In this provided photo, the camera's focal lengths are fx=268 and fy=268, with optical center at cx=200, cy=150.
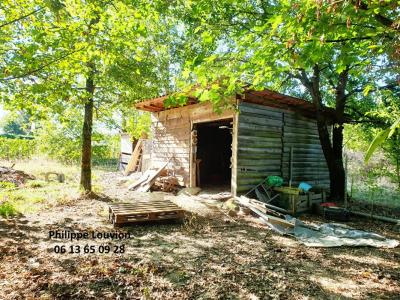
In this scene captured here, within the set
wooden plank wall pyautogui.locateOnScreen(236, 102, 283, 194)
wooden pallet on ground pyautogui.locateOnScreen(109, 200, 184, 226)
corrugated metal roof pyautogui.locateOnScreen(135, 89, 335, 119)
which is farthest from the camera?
wooden plank wall pyautogui.locateOnScreen(236, 102, 283, 194)

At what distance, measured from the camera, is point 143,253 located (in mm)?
4824

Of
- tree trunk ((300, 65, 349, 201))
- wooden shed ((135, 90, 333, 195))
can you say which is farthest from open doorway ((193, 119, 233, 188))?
tree trunk ((300, 65, 349, 201))

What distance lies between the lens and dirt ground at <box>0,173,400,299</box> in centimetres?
359

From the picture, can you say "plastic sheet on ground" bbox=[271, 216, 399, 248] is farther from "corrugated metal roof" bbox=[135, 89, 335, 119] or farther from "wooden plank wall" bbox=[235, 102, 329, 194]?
"corrugated metal roof" bbox=[135, 89, 335, 119]

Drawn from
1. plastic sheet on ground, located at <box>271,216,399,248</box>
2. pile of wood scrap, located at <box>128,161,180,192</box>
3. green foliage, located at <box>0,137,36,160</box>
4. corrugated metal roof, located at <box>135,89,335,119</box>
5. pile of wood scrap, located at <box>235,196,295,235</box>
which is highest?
corrugated metal roof, located at <box>135,89,335,119</box>

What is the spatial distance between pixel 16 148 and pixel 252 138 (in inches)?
732

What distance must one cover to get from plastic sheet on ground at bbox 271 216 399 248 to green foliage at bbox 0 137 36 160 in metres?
20.0

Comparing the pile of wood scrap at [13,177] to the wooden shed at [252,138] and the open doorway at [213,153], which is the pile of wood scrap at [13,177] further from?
the open doorway at [213,153]

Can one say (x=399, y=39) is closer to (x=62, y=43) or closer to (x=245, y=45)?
(x=245, y=45)

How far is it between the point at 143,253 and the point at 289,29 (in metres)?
4.31

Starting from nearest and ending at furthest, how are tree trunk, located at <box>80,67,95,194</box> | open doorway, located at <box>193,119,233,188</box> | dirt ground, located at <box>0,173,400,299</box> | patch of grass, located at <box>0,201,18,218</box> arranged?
dirt ground, located at <box>0,173,400,299</box>
patch of grass, located at <box>0,201,18,218</box>
tree trunk, located at <box>80,67,95,194</box>
open doorway, located at <box>193,119,233,188</box>

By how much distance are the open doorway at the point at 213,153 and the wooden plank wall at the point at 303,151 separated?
181 inches

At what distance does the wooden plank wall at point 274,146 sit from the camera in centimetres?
902

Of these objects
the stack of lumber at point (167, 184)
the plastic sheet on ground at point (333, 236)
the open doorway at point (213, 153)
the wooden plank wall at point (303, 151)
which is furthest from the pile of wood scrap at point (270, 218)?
the open doorway at point (213, 153)
